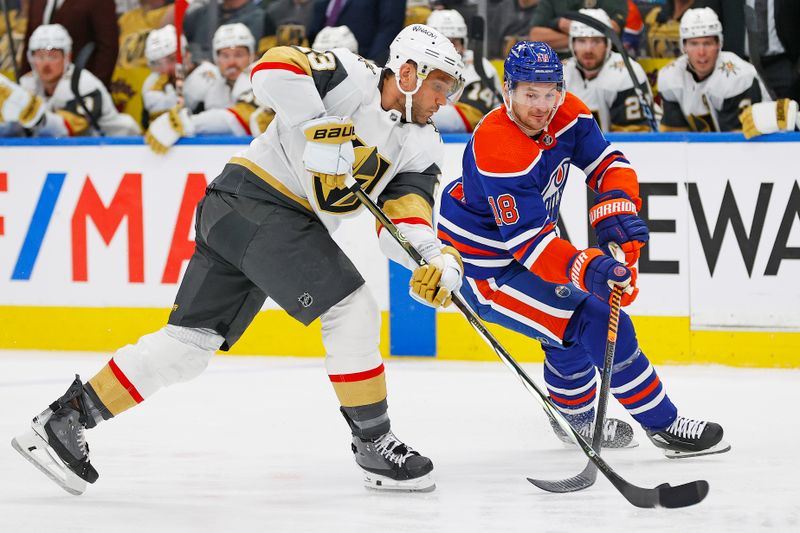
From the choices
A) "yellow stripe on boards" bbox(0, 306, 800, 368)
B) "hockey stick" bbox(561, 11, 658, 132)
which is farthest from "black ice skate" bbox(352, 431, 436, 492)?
"hockey stick" bbox(561, 11, 658, 132)

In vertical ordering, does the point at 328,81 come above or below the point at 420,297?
above

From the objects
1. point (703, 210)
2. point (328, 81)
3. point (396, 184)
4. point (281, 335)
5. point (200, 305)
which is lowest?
point (281, 335)

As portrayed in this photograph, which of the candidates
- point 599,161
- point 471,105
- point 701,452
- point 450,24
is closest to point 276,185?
point 599,161

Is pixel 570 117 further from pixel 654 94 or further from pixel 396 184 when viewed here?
pixel 654 94

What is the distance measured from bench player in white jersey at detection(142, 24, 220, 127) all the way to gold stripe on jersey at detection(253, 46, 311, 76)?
10.6 feet

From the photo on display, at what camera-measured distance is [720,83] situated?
18.2 ft

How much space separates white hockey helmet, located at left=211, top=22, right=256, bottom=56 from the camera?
252 inches

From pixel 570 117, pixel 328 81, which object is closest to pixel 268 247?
pixel 328 81

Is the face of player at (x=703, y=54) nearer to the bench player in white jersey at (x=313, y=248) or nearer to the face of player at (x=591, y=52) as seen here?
the face of player at (x=591, y=52)

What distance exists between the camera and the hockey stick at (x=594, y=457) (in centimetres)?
305

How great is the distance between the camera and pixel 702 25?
5.60 metres

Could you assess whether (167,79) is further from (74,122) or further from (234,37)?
(74,122)

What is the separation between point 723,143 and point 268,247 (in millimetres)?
2483

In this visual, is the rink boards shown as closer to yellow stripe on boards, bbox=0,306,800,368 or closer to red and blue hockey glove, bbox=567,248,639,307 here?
yellow stripe on boards, bbox=0,306,800,368
